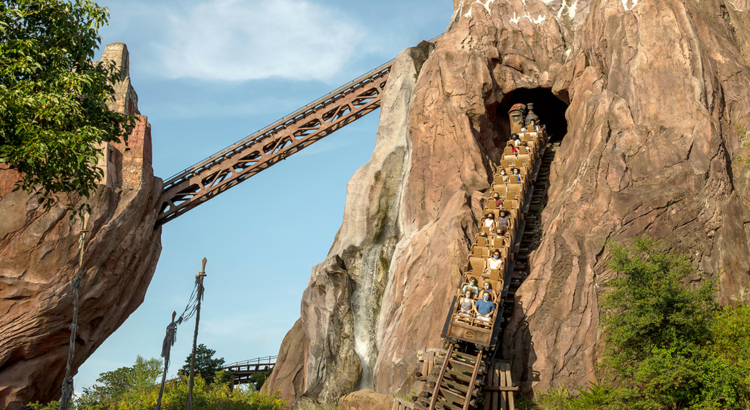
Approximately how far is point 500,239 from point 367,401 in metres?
6.06

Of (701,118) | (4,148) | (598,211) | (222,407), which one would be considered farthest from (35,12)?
(701,118)

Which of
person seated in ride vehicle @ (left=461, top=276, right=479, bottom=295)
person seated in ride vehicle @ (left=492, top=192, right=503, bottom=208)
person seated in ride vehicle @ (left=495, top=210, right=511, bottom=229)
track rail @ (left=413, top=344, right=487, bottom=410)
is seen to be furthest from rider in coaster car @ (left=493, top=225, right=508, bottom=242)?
track rail @ (left=413, top=344, right=487, bottom=410)

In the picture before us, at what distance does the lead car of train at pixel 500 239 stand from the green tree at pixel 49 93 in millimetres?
9603

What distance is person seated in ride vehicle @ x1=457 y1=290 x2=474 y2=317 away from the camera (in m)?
16.1

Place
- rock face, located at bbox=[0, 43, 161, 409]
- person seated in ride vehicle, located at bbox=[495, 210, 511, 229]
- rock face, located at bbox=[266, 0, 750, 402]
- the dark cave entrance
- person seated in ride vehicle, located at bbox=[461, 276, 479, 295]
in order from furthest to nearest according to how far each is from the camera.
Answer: the dark cave entrance
rock face, located at bbox=[0, 43, 161, 409]
person seated in ride vehicle, located at bbox=[495, 210, 511, 229]
rock face, located at bbox=[266, 0, 750, 402]
person seated in ride vehicle, located at bbox=[461, 276, 479, 295]

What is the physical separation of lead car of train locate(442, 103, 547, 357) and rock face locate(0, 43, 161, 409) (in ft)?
53.3

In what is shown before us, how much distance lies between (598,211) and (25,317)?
69.0 feet

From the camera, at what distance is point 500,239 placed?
61.3ft

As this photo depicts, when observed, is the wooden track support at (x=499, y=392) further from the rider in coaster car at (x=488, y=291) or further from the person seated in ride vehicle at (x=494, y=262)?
the person seated in ride vehicle at (x=494, y=262)

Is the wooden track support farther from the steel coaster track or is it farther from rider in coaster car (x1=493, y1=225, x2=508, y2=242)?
the steel coaster track

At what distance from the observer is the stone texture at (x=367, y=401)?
1634cm

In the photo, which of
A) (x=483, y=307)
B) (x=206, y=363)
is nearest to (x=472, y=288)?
(x=483, y=307)

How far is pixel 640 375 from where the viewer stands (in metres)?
13.9

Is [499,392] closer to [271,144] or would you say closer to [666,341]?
[666,341]
